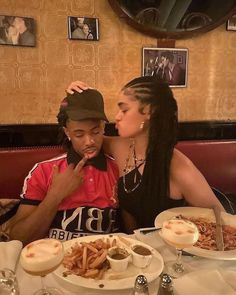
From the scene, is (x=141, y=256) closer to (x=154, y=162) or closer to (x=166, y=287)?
(x=166, y=287)

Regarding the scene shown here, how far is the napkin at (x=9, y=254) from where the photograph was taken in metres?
1.16

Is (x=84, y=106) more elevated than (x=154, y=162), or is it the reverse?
(x=84, y=106)

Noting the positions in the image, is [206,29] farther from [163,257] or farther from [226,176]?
[163,257]

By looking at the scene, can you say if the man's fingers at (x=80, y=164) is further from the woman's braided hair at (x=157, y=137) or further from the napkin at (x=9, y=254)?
the napkin at (x=9, y=254)

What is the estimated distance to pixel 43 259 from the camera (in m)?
0.95

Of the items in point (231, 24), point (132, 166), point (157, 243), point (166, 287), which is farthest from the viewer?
point (231, 24)

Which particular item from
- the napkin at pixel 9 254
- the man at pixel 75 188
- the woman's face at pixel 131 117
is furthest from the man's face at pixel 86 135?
the napkin at pixel 9 254

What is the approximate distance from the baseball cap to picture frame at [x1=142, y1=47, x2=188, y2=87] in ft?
2.62

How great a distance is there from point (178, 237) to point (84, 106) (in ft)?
2.84

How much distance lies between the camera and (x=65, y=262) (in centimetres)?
115

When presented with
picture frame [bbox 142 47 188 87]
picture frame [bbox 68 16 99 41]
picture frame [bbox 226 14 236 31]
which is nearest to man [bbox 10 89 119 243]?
picture frame [bbox 68 16 99 41]

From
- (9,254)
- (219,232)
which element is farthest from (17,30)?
(219,232)

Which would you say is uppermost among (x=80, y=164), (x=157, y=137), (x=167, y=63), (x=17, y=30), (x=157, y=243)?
(x=17, y=30)

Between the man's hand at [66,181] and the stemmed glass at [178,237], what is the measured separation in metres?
0.64
